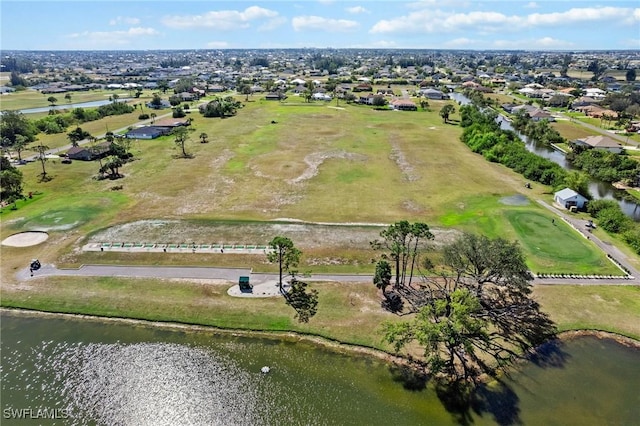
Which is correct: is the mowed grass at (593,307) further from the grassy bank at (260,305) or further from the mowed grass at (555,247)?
the mowed grass at (555,247)

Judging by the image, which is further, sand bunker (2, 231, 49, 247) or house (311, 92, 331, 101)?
house (311, 92, 331, 101)

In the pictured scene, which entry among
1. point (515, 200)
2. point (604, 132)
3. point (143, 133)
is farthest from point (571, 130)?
point (143, 133)

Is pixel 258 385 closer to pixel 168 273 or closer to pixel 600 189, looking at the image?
pixel 168 273

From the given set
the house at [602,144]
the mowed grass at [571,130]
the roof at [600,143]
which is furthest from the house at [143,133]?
the mowed grass at [571,130]

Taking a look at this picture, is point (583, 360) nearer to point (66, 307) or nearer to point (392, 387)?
point (392, 387)

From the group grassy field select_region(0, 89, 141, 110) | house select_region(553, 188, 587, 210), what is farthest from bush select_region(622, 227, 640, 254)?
grassy field select_region(0, 89, 141, 110)

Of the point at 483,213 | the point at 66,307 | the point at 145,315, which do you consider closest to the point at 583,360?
the point at 483,213

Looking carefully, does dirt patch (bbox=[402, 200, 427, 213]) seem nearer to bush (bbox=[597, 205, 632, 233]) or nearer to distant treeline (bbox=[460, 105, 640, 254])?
bush (bbox=[597, 205, 632, 233])
